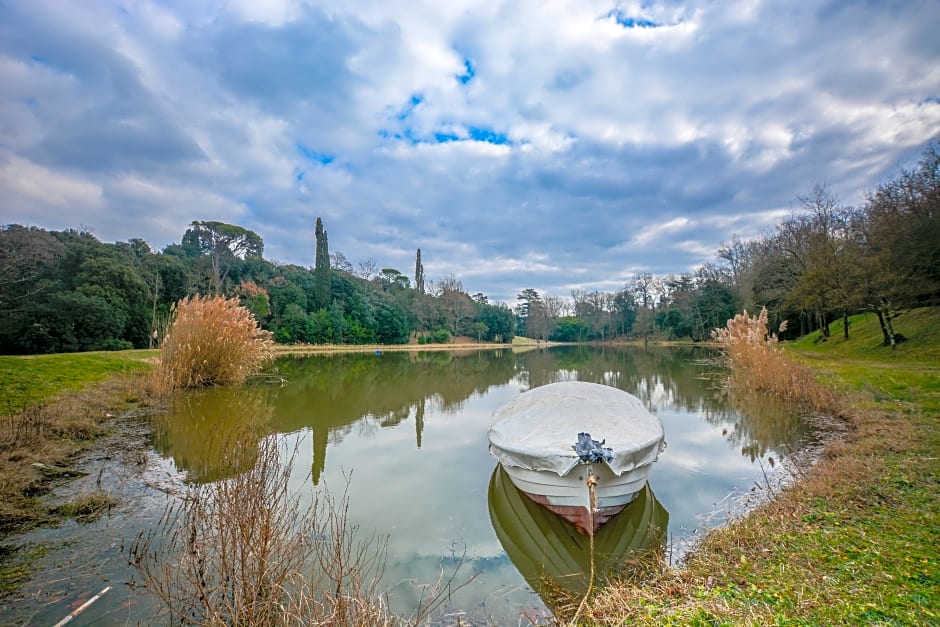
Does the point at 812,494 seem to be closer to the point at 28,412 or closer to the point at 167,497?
the point at 167,497

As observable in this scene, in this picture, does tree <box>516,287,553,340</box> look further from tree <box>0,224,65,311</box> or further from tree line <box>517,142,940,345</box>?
tree <box>0,224,65,311</box>

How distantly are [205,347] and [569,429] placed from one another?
10.5m

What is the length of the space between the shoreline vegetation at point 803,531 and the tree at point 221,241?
37136 mm

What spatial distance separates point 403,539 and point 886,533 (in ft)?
13.1

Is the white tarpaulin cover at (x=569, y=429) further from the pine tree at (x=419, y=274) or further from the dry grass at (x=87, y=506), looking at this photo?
the pine tree at (x=419, y=274)

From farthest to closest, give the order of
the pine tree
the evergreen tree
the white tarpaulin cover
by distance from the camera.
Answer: the pine tree, the evergreen tree, the white tarpaulin cover

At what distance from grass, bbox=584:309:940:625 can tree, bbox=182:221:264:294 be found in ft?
143

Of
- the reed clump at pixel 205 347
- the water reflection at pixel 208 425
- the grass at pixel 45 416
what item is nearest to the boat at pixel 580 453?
the water reflection at pixel 208 425

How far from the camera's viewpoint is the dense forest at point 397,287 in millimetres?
15391

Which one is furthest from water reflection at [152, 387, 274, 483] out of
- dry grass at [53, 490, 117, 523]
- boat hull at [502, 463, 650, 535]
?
boat hull at [502, 463, 650, 535]

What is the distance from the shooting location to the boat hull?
3830 mm

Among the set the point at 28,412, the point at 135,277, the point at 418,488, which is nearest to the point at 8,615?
the point at 418,488

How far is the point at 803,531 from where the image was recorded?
11.3ft

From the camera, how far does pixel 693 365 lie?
22062mm
